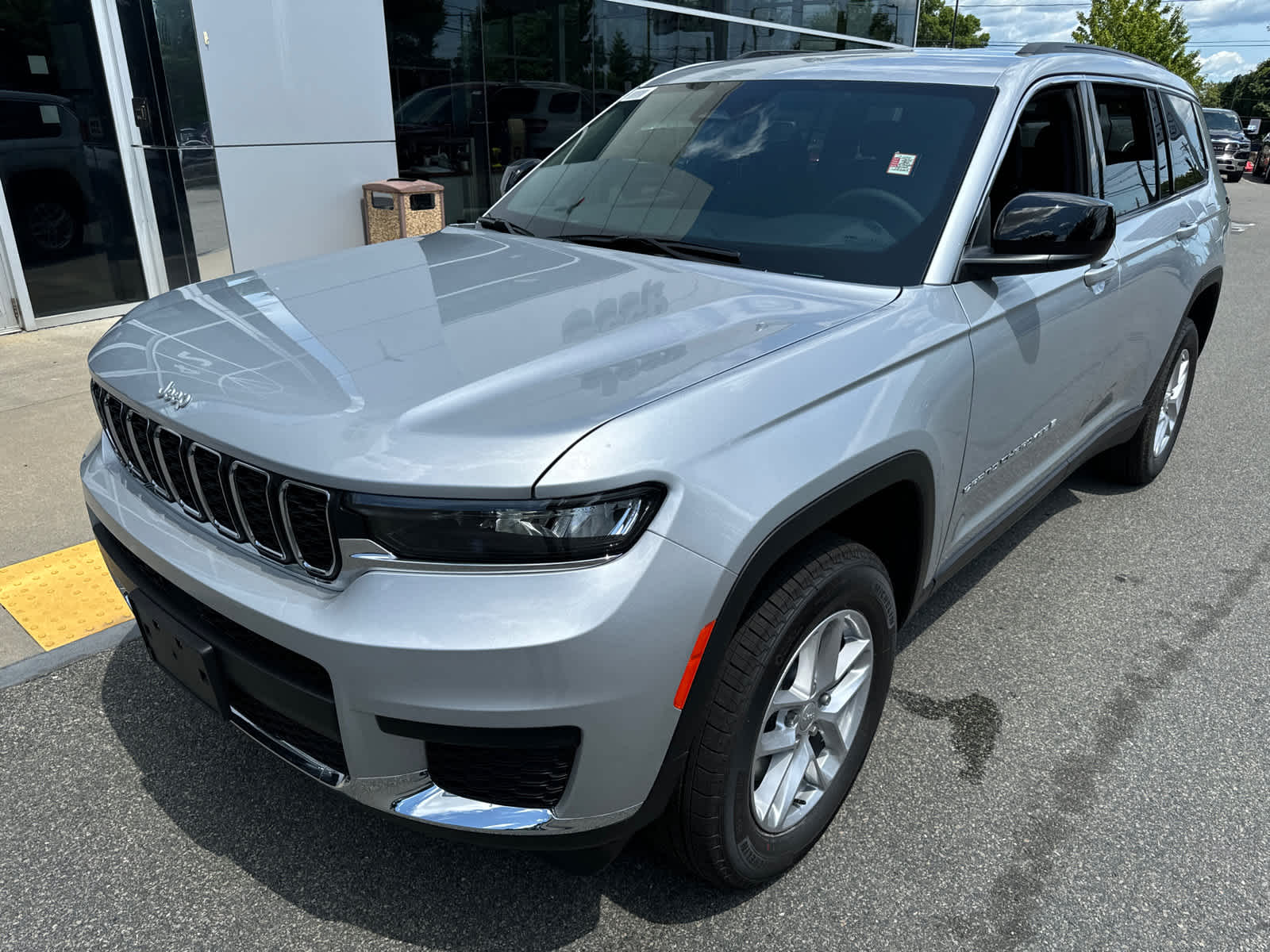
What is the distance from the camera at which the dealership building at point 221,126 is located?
21.8 feet

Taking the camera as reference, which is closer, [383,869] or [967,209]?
[383,869]

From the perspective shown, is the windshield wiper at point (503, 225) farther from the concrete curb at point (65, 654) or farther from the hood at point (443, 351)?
the concrete curb at point (65, 654)

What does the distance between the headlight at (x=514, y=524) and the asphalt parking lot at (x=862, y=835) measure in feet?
1.92

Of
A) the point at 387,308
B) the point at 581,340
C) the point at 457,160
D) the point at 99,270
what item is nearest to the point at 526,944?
the point at 581,340

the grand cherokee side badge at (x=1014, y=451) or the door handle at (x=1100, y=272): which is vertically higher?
the door handle at (x=1100, y=272)

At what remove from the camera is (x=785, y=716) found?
214cm

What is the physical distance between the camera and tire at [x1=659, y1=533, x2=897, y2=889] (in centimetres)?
186

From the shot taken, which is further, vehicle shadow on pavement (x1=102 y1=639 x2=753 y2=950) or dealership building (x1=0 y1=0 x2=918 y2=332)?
dealership building (x1=0 y1=0 x2=918 y2=332)

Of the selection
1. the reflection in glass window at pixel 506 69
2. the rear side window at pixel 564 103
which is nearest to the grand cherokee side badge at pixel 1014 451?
the reflection in glass window at pixel 506 69

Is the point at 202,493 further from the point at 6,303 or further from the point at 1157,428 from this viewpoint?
the point at 6,303

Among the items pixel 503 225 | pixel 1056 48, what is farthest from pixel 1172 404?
pixel 503 225

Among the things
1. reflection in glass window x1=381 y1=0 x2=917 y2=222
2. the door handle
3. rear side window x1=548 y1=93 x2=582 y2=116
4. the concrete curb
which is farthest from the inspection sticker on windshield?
rear side window x1=548 y1=93 x2=582 y2=116

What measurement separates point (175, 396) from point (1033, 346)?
2.20m

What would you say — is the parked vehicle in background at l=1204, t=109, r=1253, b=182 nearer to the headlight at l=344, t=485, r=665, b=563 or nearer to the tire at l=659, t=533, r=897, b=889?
the tire at l=659, t=533, r=897, b=889
